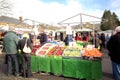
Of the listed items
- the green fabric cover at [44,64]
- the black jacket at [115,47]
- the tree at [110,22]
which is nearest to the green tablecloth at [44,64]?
the green fabric cover at [44,64]

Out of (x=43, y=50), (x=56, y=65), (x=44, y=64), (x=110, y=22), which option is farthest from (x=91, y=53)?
(x=110, y=22)

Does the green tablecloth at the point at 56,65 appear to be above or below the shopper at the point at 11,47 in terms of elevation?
below

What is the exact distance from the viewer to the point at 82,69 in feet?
30.1

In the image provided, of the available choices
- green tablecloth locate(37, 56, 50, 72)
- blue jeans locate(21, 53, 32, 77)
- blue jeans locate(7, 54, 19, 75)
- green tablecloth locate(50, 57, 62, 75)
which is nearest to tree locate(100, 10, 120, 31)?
green tablecloth locate(37, 56, 50, 72)

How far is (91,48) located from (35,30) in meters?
9.78

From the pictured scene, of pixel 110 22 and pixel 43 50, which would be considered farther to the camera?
pixel 110 22

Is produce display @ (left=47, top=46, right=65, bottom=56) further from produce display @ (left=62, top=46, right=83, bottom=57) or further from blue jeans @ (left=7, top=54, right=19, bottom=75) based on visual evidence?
blue jeans @ (left=7, top=54, right=19, bottom=75)

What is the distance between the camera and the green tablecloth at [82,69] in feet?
29.2

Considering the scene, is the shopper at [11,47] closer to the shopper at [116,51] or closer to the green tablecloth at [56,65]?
the green tablecloth at [56,65]

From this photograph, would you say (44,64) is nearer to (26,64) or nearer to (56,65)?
(56,65)

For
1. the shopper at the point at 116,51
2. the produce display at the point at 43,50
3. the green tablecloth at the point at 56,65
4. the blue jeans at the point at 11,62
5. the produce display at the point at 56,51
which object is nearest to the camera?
the shopper at the point at 116,51

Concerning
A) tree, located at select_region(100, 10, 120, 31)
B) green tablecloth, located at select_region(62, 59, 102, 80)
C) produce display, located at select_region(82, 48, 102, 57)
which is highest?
tree, located at select_region(100, 10, 120, 31)

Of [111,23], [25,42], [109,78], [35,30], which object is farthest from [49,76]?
[111,23]

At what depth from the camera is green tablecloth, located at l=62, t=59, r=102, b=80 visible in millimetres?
8898
